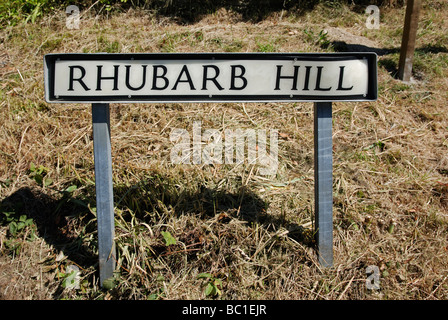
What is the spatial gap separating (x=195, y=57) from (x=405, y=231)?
1850 mm

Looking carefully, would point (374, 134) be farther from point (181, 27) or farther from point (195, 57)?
point (181, 27)

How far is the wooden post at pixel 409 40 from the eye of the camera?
4031 mm

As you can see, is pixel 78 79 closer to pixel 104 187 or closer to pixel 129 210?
pixel 104 187

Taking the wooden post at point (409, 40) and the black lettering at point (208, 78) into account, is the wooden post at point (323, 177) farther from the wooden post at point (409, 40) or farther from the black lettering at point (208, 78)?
the wooden post at point (409, 40)

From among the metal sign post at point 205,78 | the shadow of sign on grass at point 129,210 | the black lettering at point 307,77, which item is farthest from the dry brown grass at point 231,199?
the black lettering at point 307,77

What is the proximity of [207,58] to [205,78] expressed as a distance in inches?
4.3

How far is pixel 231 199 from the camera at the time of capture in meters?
2.82

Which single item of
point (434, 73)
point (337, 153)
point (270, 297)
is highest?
point (434, 73)

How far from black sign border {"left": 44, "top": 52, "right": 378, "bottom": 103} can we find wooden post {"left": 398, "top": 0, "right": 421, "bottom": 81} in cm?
233

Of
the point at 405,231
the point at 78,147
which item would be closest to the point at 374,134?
the point at 405,231

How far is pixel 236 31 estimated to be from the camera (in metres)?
4.93

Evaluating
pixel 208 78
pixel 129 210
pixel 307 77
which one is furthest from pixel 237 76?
pixel 129 210

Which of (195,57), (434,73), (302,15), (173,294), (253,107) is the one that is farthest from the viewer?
(302,15)
